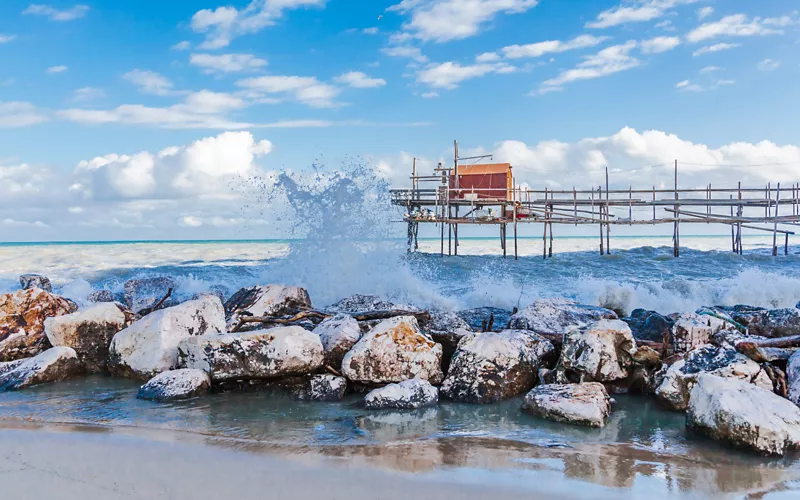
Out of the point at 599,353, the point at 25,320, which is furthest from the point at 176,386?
the point at 599,353

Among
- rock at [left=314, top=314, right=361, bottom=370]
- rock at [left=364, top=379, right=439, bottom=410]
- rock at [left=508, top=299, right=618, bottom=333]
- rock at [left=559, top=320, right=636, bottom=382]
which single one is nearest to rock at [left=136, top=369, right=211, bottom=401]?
rock at [left=314, top=314, right=361, bottom=370]

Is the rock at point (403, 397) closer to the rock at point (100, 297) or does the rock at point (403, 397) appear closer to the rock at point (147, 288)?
the rock at point (100, 297)

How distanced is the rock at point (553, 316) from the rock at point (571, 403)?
5.79 feet

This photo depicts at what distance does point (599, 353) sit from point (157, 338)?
418cm

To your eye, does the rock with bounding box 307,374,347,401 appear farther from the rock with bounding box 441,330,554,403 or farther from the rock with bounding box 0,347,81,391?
the rock with bounding box 0,347,81,391

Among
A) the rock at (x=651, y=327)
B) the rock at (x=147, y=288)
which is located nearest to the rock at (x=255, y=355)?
the rock at (x=651, y=327)

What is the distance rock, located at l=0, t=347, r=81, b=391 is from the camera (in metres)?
5.62

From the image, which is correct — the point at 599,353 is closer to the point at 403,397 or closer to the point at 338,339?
the point at 403,397

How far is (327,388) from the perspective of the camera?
17.2 feet

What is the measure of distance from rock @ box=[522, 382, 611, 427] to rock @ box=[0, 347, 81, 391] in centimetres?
449

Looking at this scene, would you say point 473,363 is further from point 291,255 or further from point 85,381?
point 291,255

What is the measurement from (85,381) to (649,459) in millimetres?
5155

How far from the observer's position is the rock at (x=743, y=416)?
3832 millimetres

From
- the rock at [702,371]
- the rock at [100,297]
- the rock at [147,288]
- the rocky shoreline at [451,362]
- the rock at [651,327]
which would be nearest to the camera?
the rocky shoreline at [451,362]
